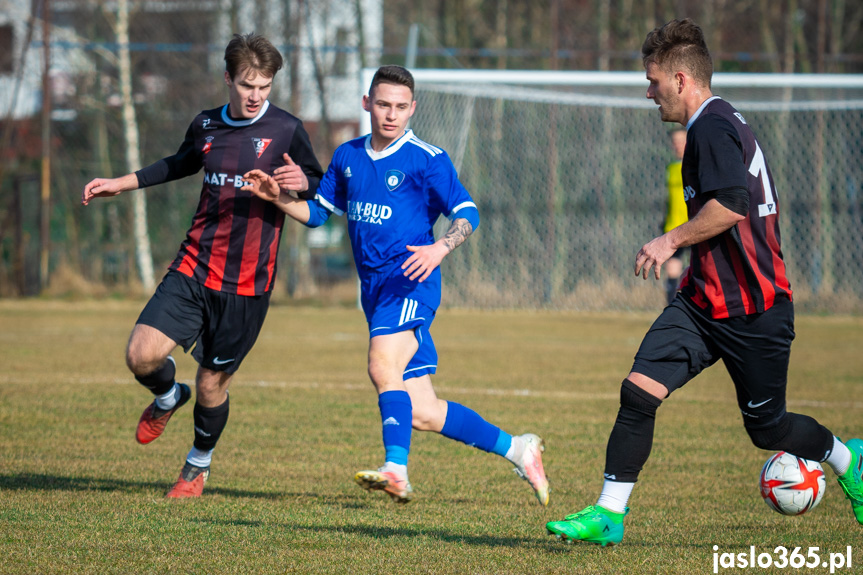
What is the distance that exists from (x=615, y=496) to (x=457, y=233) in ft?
4.49

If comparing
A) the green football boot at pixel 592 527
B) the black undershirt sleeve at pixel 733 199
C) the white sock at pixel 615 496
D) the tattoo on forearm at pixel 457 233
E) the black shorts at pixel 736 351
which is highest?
the black undershirt sleeve at pixel 733 199

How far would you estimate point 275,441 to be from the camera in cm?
610

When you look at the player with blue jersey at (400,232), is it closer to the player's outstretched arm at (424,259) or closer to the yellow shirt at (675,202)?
the player's outstretched arm at (424,259)

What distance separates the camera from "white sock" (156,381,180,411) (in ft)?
16.3

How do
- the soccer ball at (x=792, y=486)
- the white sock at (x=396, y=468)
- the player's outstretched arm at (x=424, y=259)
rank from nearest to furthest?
the white sock at (x=396, y=468)
the soccer ball at (x=792, y=486)
the player's outstretched arm at (x=424, y=259)

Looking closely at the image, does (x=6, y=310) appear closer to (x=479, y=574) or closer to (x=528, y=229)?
(x=528, y=229)

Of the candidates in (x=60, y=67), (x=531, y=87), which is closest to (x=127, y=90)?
(x=60, y=67)

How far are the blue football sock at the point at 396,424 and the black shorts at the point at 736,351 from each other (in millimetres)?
1007

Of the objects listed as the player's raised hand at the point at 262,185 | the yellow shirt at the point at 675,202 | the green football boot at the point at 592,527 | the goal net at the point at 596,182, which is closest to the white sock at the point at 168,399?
the player's raised hand at the point at 262,185

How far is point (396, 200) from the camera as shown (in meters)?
4.49

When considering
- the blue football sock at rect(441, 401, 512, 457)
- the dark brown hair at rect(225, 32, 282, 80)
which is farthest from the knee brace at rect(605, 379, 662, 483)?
the dark brown hair at rect(225, 32, 282, 80)

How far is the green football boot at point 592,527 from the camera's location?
3.42 meters

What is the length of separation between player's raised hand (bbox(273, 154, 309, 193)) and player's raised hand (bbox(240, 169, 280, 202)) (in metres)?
0.04

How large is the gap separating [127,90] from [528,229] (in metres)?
7.80
